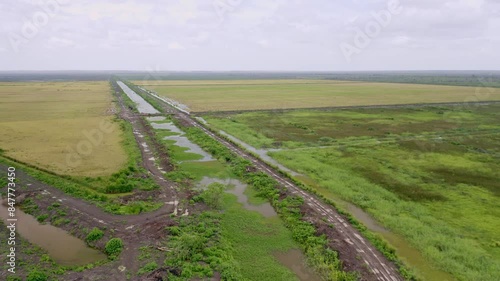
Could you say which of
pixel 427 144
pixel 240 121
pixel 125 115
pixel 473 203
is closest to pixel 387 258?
pixel 473 203

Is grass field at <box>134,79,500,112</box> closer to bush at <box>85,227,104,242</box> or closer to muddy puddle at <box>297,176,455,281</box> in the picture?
muddy puddle at <box>297,176,455,281</box>

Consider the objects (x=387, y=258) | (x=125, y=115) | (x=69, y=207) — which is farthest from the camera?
(x=125, y=115)

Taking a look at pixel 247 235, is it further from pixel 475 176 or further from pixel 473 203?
pixel 475 176

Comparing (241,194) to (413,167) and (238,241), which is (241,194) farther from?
(413,167)

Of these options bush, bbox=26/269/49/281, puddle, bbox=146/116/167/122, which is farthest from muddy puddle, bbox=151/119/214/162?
bush, bbox=26/269/49/281

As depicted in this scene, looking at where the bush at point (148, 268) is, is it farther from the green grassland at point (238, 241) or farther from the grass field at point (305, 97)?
the grass field at point (305, 97)

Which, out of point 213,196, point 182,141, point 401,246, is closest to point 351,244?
point 401,246
